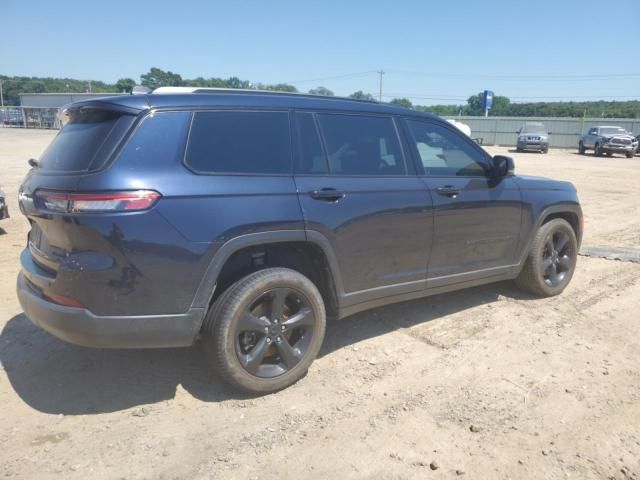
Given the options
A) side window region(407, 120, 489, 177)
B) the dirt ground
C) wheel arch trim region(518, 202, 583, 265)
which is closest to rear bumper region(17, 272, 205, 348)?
the dirt ground

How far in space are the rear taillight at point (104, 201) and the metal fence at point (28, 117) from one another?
2272 inches

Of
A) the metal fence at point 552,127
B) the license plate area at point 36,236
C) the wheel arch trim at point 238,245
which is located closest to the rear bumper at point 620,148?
the metal fence at point 552,127

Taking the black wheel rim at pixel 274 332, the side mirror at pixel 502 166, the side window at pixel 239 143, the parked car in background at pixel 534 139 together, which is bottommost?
the black wheel rim at pixel 274 332

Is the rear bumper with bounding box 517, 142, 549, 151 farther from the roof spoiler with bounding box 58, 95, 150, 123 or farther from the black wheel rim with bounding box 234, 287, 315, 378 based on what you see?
the roof spoiler with bounding box 58, 95, 150, 123

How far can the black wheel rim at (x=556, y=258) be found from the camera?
5.20m

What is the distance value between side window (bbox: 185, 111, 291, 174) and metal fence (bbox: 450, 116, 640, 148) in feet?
120

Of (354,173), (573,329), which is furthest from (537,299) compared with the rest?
(354,173)

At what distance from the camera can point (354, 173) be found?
3711mm

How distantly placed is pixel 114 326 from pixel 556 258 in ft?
14.1

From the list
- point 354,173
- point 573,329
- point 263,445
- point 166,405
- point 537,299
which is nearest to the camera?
point 263,445

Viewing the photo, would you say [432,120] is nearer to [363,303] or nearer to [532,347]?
[363,303]

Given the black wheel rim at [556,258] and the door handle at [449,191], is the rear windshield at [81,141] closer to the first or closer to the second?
the door handle at [449,191]

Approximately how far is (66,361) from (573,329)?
4038 millimetres

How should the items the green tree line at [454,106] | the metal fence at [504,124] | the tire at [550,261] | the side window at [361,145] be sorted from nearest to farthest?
the side window at [361,145], the tire at [550,261], the metal fence at [504,124], the green tree line at [454,106]
